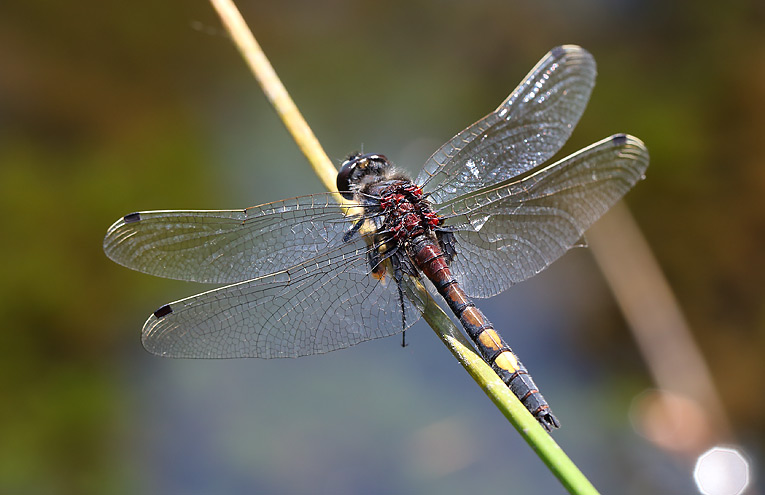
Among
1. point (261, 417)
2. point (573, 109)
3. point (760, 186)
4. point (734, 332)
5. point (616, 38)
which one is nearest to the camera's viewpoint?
point (573, 109)

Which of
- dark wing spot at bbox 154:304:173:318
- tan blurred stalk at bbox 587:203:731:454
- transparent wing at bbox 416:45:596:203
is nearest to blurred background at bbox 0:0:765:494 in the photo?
tan blurred stalk at bbox 587:203:731:454

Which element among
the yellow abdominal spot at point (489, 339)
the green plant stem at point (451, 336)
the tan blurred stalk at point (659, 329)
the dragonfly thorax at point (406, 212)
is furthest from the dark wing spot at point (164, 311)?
the tan blurred stalk at point (659, 329)

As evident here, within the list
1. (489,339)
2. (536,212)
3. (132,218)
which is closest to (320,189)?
(536,212)

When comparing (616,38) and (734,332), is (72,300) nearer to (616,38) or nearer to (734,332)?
(734,332)

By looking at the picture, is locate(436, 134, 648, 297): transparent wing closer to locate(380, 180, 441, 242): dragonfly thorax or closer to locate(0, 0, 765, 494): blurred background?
locate(380, 180, 441, 242): dragonfly thorax

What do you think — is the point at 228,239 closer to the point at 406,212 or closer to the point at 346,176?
the point at 346,176

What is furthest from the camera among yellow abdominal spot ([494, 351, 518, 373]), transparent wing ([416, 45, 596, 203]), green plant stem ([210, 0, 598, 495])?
transparent wing ([416, 45, 596, 203])

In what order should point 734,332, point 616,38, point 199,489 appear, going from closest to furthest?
point 199,489
point 734,332
point 616,38

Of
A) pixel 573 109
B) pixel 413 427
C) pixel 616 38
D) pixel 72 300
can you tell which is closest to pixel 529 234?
pixel 573 109
